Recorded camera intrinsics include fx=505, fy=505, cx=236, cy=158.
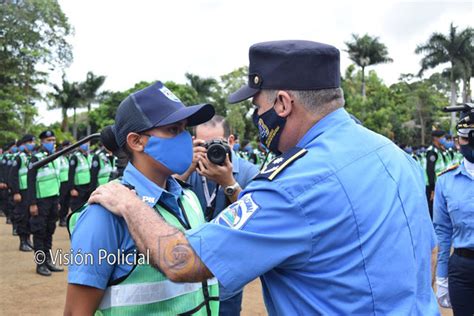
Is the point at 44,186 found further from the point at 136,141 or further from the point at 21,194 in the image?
the point at 136,141

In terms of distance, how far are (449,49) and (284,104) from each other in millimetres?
37710

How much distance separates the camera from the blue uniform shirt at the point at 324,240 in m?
1.49

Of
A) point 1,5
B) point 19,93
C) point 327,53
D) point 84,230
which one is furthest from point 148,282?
point 1,5

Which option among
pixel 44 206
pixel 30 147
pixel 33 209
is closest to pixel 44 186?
pixel 44 206

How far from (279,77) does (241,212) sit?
0.47 meters

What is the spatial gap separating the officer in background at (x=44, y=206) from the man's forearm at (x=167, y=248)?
6186mm

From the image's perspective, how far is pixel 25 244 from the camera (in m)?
9.68

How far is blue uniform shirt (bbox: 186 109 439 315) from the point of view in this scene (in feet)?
4.90

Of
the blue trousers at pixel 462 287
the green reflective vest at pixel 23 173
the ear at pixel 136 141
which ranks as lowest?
the green reflective vest at pixel 23 173

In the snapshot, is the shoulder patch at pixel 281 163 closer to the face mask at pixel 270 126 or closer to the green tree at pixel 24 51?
the face mask at pixel 270 126

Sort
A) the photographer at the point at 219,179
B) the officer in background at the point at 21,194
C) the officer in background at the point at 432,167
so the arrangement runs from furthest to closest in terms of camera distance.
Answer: the officer in background at the point at 432,167 → the officer in background at the point at 21,194 → the photographer at the point at 219,179

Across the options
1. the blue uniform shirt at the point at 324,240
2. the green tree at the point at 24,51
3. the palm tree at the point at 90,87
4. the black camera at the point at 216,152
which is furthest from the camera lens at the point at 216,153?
the palm tree at the point at 90,87

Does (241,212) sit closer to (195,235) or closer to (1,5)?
(195,235)

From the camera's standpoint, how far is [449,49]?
3556 centimetres
